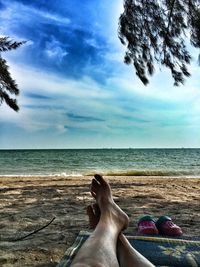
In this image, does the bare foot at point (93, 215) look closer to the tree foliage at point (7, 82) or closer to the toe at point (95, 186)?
the toe at point (95, 186)

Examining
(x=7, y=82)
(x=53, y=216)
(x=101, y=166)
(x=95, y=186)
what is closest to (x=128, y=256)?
(x=95, y=186)

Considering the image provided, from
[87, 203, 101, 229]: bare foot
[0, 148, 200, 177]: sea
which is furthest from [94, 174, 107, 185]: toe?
[0, 148, 200, 177]: sea

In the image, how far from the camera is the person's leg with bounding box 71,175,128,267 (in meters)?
0.95

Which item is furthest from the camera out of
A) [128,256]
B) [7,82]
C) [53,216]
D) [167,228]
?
[7,82]

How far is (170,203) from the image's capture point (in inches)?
137

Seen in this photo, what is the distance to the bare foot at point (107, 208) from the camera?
1486mm

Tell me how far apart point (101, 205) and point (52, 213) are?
1.29 meters

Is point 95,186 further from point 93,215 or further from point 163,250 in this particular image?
point 163,250

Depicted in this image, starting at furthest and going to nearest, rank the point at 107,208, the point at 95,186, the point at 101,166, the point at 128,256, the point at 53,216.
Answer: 1. the point at 101,166
2. the point at 53,216
3. the point at 95,186
4. the point at 107,208
5. the point at 128,256

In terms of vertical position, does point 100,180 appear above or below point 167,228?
above

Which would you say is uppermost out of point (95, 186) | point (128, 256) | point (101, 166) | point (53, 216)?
point (95, 186)

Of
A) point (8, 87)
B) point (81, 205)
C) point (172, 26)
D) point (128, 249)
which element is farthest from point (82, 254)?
point (8, 87)

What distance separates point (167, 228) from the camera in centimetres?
212

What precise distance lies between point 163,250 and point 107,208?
0.43 m
